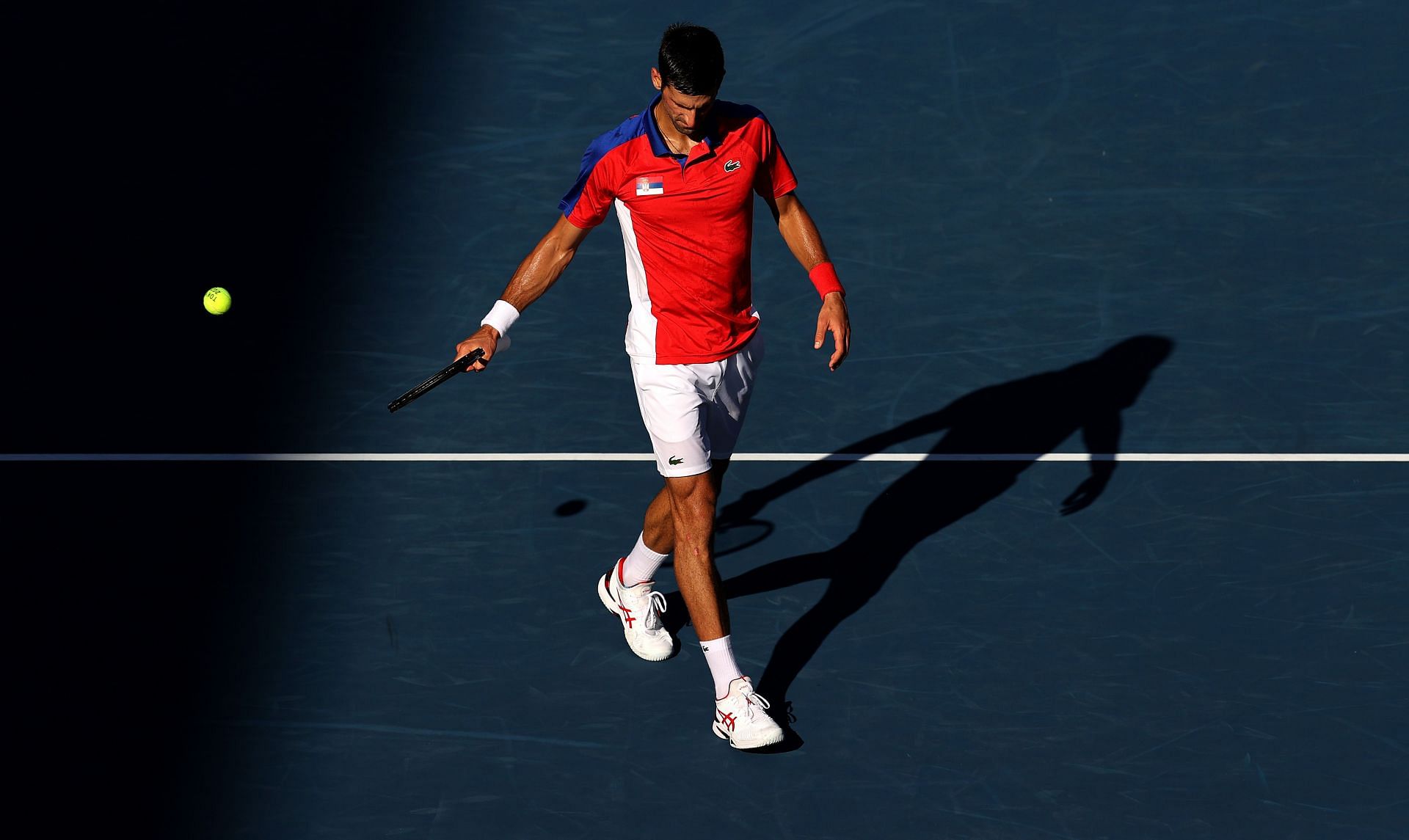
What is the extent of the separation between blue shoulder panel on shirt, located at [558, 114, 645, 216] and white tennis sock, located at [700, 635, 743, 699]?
5.81 ft

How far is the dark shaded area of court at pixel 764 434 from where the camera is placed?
6574 mm

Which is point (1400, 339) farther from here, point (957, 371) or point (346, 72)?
point (346, 72)

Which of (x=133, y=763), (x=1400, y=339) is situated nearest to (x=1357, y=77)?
(x=1400, y=339)

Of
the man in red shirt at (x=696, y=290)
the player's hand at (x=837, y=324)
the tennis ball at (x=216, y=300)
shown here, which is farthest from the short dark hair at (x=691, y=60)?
the tennis ball at (x=216, y=300)

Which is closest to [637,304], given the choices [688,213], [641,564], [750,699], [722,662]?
[688,213]

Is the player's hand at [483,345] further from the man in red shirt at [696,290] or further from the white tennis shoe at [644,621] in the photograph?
the white tennis shoe at [644,621]

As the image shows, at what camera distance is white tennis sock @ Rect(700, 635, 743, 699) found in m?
6.64

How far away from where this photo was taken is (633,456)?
8.29 meters

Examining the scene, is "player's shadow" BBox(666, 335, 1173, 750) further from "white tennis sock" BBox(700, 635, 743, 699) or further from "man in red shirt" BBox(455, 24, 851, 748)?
"man in red shirt" BBox(455, 24, 851, 748)

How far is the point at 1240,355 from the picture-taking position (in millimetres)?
8750

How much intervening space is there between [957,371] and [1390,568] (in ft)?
7.58

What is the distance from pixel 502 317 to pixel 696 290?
0.74 m

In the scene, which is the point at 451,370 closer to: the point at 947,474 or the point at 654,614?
the point at 654,614

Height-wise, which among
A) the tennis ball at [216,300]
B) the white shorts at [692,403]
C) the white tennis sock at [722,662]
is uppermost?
the white shorts at [692,403]
